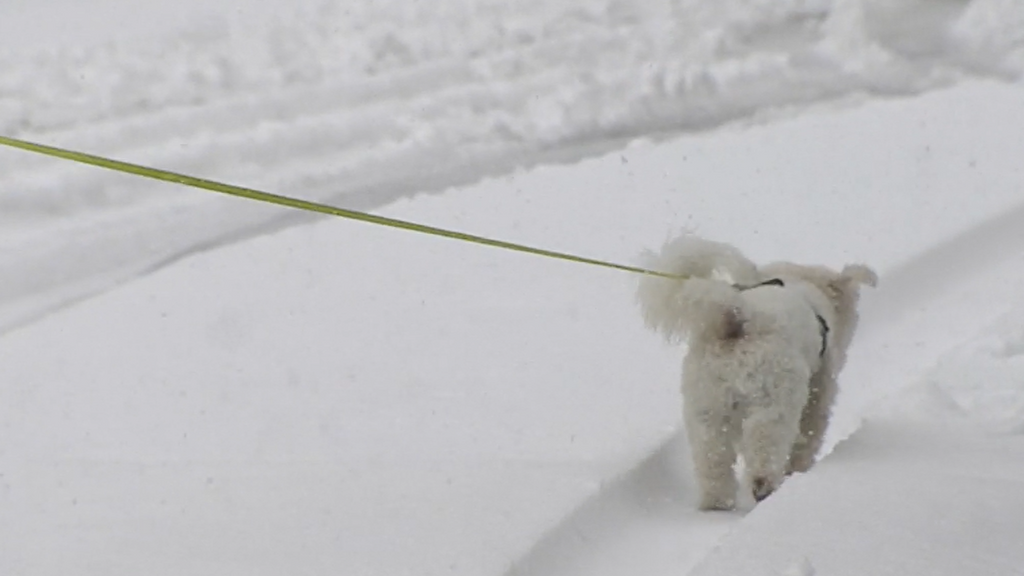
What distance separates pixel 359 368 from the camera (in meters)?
6.95

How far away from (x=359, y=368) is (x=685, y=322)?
7.44 feet

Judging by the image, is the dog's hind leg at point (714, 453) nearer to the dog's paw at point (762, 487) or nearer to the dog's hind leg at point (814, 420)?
the dog's paw at point (762, 487)

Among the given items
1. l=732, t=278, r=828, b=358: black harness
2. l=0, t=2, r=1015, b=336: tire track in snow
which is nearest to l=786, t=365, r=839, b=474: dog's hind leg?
l=732, t=278, r=828, b=358: black harness

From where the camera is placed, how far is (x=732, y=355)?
5.12 m

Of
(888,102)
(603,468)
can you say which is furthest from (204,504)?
(888,102)

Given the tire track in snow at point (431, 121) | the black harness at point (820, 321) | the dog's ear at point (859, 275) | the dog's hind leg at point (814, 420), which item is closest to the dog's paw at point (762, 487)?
the dog's hind leg at point (814, 420)

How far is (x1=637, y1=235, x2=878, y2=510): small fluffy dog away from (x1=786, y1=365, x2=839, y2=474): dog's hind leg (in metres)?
0.17

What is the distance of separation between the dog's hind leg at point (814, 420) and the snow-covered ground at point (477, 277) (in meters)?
0.25

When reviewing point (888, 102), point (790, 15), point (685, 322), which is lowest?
point (685, 322)

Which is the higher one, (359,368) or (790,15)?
(790,15)

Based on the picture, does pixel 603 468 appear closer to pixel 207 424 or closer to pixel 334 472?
pixel 334 472

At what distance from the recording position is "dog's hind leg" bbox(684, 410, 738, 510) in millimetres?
5199

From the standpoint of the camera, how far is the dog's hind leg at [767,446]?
16.7 feet

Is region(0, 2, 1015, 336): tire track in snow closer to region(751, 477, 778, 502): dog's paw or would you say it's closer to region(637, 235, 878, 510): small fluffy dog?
region(637, 235, 878, 510): small fluffy dog
